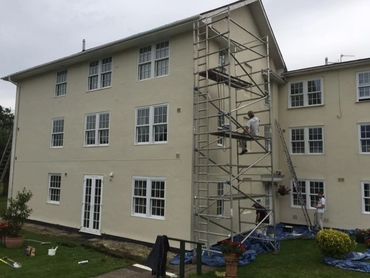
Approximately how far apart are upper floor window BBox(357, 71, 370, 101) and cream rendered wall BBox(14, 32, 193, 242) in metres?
9.69

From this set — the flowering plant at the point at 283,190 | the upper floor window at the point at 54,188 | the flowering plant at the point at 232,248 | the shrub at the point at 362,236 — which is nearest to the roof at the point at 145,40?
the upper floor window at the point at 54,188

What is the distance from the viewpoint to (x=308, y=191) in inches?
747

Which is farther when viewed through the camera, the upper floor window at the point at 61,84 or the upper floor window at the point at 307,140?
the upper floor window at the point at 307,140

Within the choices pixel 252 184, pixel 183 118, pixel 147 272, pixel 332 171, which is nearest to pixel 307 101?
pixel 332 171

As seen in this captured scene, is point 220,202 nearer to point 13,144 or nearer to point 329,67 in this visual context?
point 329,67

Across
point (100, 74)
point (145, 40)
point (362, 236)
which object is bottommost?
point (362, 236)

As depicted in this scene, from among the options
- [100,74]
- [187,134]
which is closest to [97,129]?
[100,74]

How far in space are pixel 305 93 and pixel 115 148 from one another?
10999 millimetres

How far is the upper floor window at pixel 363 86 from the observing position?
58.3 feet

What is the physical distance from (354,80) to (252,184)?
758cm

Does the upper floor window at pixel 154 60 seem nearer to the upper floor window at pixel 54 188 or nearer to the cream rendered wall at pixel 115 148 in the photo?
the cream rendered wall at pixel 115 148

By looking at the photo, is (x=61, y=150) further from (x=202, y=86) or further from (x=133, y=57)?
(x=202, y=86)

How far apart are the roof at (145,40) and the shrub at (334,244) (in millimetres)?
8770

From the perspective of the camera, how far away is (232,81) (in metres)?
13.3
